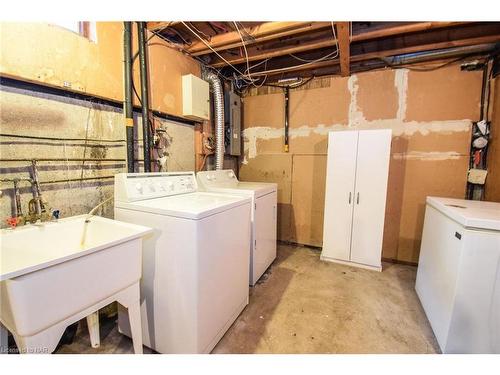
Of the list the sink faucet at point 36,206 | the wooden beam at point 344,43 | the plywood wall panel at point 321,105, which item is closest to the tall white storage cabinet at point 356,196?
the plywood wall panel at point 321,105

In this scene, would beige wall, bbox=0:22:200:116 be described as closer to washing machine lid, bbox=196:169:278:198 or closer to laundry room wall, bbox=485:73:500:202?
washing machine lid, bbox=196:169:278:198

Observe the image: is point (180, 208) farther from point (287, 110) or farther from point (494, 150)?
point (494, 150)

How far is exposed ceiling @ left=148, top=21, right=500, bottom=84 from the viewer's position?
1956mm

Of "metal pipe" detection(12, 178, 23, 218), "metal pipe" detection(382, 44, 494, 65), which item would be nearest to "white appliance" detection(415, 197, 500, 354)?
"metal pipe" detection(382, 44, 494, 65)

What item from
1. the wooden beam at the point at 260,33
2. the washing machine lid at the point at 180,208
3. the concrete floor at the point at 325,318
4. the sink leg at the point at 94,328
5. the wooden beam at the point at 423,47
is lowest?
the concrete floor at the point at 325,318

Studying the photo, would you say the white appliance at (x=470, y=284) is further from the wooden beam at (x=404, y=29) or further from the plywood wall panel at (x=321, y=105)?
the plywood wall panel at (x=321, y=105)

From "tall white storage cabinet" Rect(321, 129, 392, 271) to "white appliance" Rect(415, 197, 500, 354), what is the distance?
A: 3.07 ft

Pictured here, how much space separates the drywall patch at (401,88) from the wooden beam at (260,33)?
4.29ft

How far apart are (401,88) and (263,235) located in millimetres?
2347

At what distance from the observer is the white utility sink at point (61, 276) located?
0.80 metres

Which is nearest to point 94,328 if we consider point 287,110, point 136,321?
point 136,321
